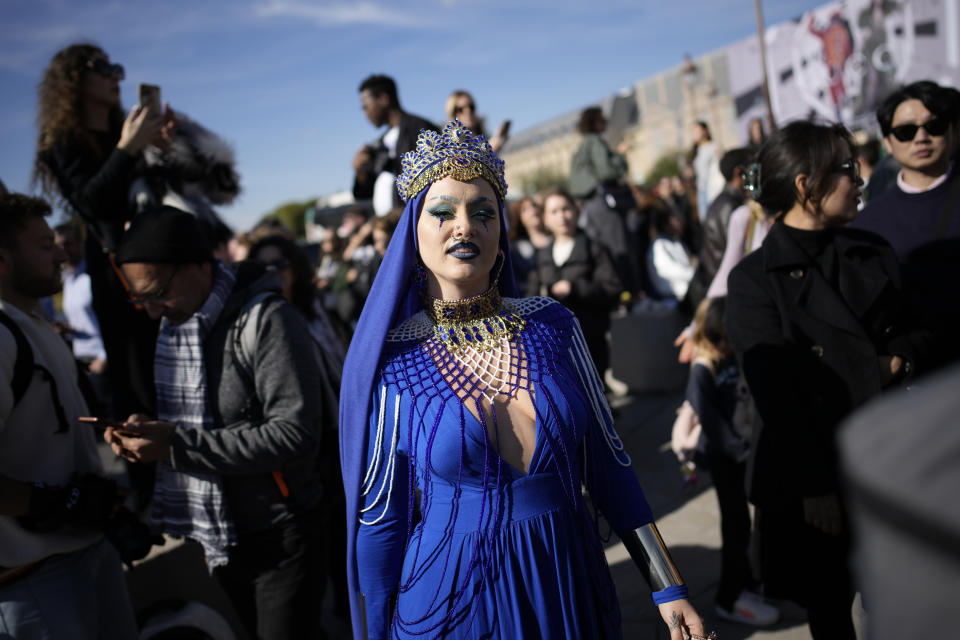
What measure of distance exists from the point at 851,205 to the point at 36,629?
3.22 meters

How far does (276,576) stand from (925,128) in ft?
11.0

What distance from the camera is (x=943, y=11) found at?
10562 mm

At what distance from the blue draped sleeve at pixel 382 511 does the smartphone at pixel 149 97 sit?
2234mm

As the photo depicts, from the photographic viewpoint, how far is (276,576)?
102 inches

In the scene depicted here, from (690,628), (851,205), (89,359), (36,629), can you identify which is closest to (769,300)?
(851,205)

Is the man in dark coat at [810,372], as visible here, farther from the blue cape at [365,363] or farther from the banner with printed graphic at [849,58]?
the banner with printed graphic at [849,58]

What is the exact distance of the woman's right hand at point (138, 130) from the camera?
3176 millimetres

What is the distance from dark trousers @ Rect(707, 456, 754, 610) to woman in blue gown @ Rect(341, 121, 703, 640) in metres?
1.58

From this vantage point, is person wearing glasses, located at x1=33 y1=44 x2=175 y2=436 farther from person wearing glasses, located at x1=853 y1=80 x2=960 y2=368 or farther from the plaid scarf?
person wearing glasses, located at x1=853 y1=80 x2=960 y2=368

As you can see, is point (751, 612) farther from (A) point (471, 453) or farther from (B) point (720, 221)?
(B) point (720, 221)

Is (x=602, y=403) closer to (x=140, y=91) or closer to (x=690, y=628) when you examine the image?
(x=690, y=628)

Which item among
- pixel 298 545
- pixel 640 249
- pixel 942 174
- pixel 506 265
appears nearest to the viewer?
pixel 506 265

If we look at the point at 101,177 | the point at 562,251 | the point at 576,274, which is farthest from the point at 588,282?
the point at 101,177

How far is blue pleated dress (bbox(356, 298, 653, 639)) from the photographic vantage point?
1.78 m
